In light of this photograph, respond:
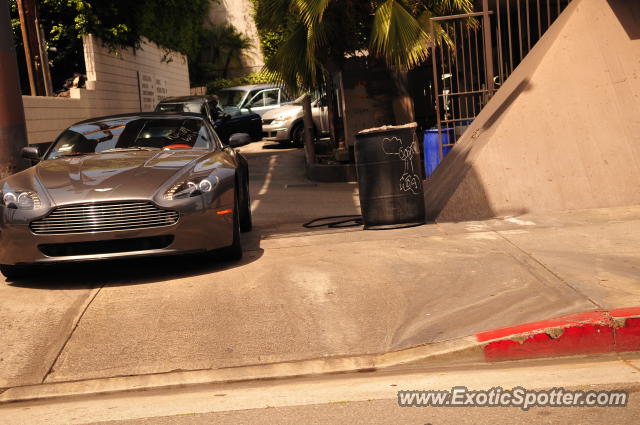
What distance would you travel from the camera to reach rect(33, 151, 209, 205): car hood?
274 inches

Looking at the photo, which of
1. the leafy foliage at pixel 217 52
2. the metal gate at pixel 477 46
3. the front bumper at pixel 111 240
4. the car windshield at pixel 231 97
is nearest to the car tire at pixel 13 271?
the front bumper at pixel 111 240

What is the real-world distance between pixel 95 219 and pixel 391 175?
10.4 feet

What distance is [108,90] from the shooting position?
73.8 ft

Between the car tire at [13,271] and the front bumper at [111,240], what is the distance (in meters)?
0.11

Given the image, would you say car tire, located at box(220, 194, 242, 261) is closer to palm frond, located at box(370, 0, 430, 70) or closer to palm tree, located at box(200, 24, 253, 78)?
palm frond, located at box(370, 0, 430, 70)

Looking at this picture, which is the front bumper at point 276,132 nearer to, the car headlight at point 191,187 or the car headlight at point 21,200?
the car headlight at point 191,187

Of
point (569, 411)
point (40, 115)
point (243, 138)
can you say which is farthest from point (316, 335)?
point (40, 115)

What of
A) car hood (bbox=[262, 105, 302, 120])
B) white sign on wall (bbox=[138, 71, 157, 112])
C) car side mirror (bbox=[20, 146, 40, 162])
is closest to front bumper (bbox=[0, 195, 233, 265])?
car side mirror (bbox=[20, 146, 40, 162])

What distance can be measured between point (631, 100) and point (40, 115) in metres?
11.9

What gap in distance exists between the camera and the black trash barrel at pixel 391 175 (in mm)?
8625

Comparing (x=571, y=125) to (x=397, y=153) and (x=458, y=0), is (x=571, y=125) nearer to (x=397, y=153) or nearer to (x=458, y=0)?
(x=397, y=153)

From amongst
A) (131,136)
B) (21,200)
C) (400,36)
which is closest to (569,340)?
(21,200)

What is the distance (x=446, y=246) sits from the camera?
7.53 m

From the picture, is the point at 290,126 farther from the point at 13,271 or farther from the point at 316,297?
the point at 316,297
